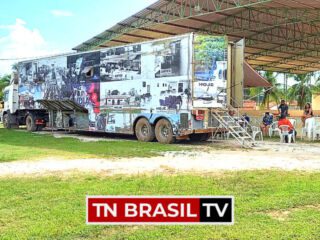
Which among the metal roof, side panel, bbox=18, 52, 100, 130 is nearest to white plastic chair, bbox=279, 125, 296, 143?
the metal roof

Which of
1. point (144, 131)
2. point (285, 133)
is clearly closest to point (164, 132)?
point (144, 131)

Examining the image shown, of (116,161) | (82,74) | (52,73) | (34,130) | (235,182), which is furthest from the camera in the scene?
(34,130)

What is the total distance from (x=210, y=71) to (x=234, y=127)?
205cm

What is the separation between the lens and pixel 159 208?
12.3 feet

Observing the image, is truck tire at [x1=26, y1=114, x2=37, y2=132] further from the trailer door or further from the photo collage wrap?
the trailer door

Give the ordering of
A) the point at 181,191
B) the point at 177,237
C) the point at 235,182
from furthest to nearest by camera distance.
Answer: the point at 235,182 < the point at 181,191 < the point at 177,237

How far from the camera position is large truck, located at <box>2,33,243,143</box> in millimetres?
14906

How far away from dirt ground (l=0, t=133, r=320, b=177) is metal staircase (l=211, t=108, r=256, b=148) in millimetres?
2360

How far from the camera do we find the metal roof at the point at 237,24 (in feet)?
75.7

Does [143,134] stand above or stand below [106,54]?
below

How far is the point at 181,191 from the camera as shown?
6918 mm

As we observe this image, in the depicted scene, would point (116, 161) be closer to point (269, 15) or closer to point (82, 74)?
point (82, 74)

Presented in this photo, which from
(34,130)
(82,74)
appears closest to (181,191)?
(82,74)

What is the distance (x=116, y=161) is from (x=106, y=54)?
7.90 metres
